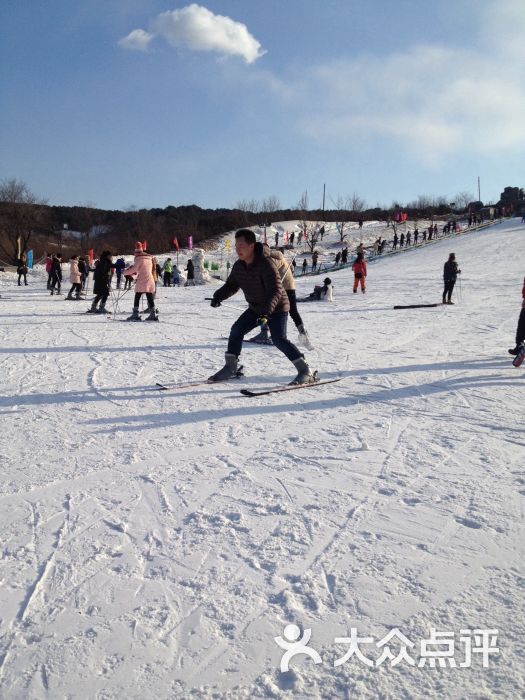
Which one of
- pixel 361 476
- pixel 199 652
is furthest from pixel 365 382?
pixel 199 652

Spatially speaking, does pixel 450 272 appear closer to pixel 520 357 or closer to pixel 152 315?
pixel 520 357

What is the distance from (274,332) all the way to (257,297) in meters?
0.40

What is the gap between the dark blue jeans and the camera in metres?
4.86

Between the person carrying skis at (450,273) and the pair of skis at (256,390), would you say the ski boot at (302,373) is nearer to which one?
the pair of skis at (256,390)

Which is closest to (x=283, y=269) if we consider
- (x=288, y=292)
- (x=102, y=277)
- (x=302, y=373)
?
(x=288, y=292)

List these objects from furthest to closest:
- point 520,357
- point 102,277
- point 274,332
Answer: point 102,277 < point 520,357 < point 274,332

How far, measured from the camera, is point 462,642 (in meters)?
1.69

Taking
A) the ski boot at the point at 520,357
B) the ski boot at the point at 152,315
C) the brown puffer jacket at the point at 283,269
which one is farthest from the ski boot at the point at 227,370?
the ski boot at the point at 152,315

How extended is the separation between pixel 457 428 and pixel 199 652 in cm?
287

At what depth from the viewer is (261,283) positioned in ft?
15.5

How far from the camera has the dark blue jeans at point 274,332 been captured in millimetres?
4863

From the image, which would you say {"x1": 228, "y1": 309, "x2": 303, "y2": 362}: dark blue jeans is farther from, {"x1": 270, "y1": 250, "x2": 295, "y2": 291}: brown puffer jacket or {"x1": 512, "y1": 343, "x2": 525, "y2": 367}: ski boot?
{"x1": 512, "y1": 343, "x2": 525, "y2": 367}: ski boot

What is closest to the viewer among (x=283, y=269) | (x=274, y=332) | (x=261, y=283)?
(x=261, y=283)

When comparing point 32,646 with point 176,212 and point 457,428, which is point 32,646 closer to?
point 457,428
